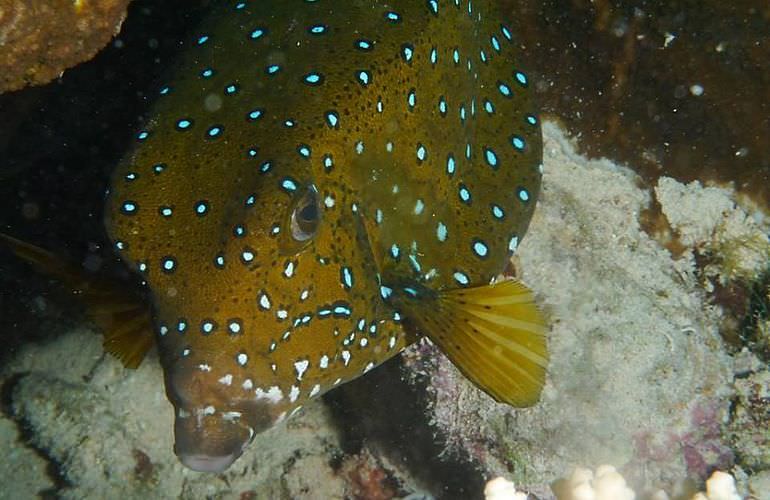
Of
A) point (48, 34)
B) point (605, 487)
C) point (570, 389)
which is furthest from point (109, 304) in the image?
point (605, 487)

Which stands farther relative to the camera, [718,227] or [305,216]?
[718,227]

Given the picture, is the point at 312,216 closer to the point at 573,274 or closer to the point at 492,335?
the point at 492,335

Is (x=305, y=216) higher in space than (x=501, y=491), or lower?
higher

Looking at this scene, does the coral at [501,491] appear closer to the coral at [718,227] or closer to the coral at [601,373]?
the coral at [601,373]

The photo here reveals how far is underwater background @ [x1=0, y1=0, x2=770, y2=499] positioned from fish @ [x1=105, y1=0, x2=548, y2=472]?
79 centimetres

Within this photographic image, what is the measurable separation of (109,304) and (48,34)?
1.47 m

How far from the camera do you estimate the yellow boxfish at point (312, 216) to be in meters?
2.65

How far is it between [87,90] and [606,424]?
4.55 meters

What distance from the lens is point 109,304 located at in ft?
11.7

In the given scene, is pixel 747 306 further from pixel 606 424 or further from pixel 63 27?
pixel 63 27

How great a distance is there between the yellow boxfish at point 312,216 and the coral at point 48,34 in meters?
0.59

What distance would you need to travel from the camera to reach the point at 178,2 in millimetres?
5035

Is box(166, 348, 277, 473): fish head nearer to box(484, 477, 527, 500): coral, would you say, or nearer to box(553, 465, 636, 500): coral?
box(484, 477, 527, 500): coral

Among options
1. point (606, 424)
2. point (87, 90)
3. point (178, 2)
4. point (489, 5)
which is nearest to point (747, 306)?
point (606, 424)
